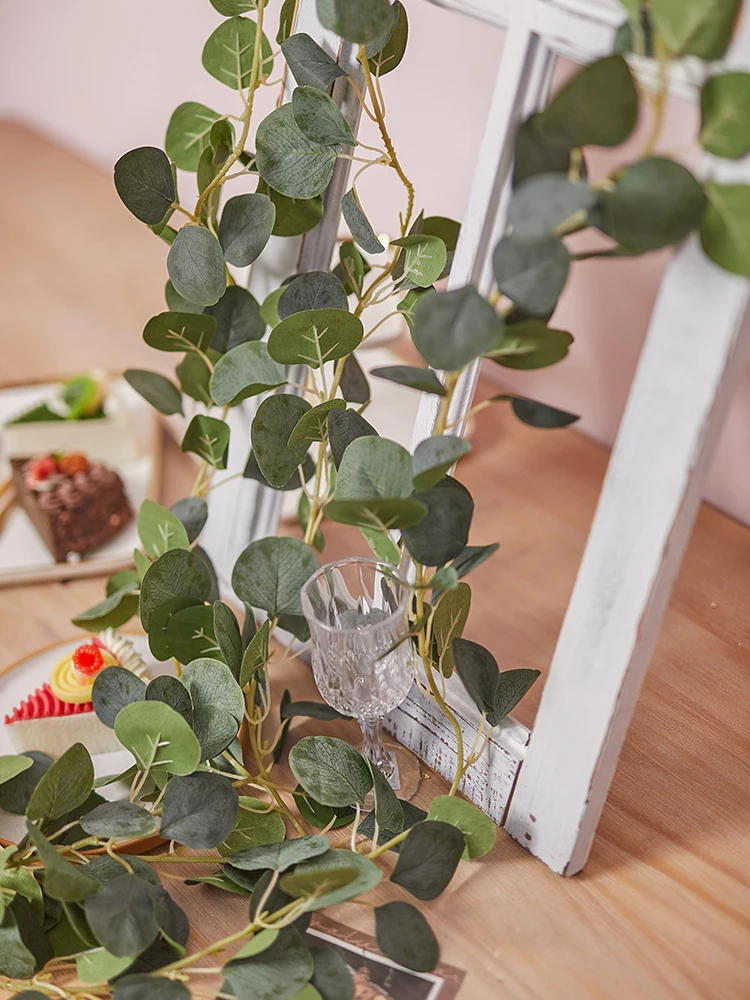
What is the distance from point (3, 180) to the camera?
1.53 metres

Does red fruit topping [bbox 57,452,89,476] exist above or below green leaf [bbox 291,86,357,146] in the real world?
below

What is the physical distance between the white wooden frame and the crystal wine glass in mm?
50

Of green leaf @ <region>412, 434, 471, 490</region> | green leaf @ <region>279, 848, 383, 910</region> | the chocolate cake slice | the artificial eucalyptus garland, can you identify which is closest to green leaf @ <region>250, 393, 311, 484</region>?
the artificial eucalyptus garland

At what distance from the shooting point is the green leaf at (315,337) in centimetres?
53

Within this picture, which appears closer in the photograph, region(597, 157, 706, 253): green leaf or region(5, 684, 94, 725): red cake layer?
region(597, 157, 706, 253): green leaf

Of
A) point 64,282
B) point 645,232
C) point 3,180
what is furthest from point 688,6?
point 3,180

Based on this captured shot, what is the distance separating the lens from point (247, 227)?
0.59 metres

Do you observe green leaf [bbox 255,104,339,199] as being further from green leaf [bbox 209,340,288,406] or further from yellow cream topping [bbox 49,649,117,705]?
yellow cream topping [bbox 49,649,117,705]

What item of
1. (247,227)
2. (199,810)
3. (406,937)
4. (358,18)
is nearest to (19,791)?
(199,810)

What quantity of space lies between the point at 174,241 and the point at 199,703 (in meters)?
0.26

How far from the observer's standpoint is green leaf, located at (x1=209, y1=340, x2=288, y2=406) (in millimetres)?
606

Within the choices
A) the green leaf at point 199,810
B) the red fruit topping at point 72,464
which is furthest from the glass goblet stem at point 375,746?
the red fruit topping at point 72,464

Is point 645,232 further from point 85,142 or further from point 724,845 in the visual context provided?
point 85,142

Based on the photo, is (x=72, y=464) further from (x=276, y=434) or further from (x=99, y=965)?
(x=99, y=965)
